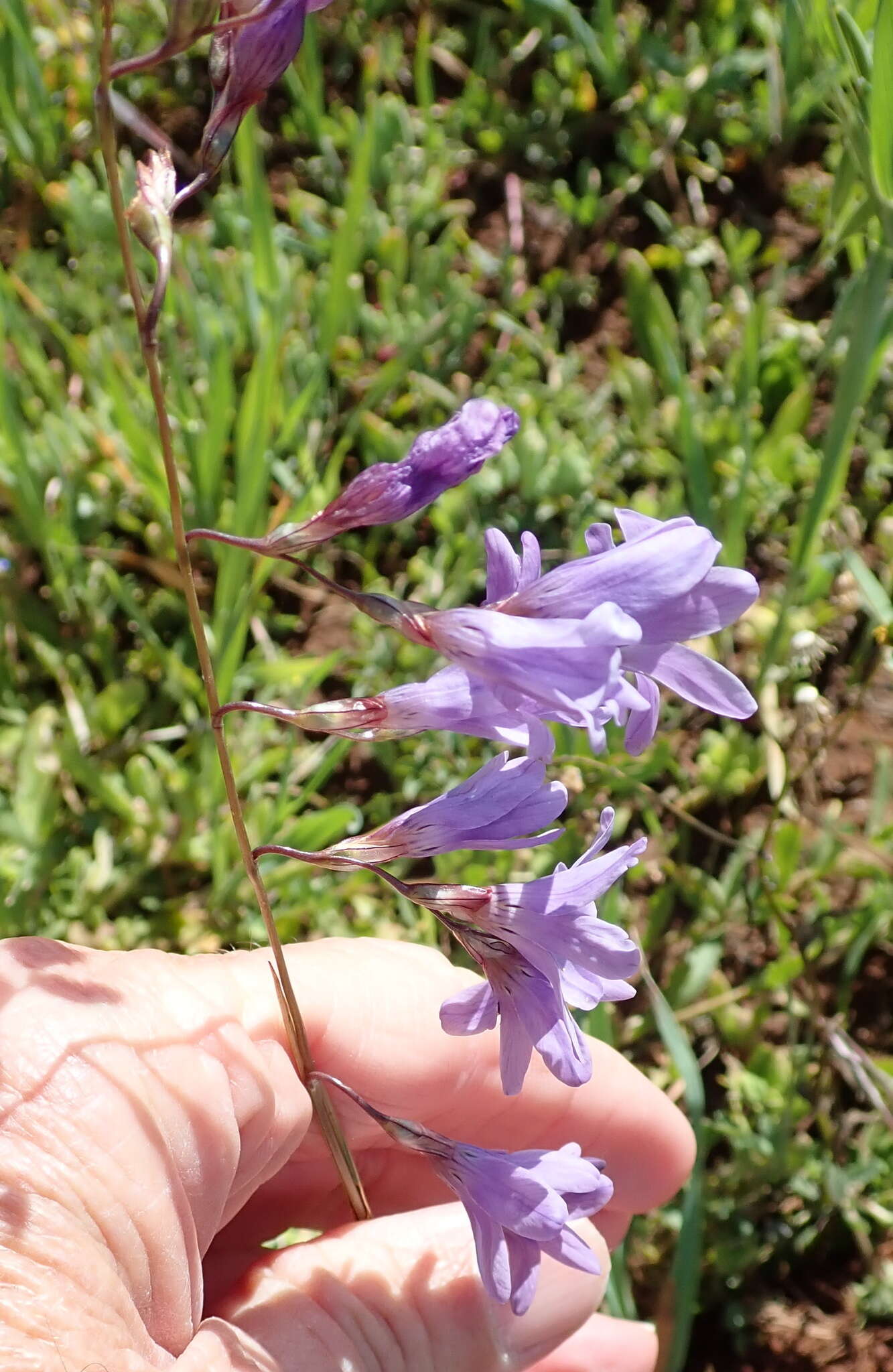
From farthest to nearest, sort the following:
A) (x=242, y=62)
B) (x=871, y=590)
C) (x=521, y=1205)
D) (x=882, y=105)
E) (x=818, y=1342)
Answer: (x=871, y=590), (x=818, y=1342), (x=882, y=105), (x=521, y=1205), (x=242, y=62)

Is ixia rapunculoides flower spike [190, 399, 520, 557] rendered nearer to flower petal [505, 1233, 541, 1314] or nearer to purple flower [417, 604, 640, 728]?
purple flower [417, 604, 640, 728]

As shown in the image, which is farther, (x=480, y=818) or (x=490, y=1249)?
(x=490, y=1249)

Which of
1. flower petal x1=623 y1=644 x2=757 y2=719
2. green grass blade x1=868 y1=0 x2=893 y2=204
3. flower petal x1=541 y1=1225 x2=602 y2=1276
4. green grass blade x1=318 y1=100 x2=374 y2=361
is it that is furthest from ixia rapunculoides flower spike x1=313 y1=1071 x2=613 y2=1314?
green grass blade x1=318 y1=100 x2=374 y2=361

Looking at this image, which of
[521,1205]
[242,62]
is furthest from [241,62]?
[521,1205]

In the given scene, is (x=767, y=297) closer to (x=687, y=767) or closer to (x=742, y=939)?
(x=687, y=767)

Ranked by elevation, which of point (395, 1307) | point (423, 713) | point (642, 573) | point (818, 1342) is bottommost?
point (818, 1342)

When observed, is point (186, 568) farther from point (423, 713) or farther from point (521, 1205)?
point (521, 1205)

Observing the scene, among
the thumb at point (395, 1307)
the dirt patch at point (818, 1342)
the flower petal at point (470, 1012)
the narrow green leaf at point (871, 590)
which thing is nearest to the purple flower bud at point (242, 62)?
the flower petal at point (470, 1012)
